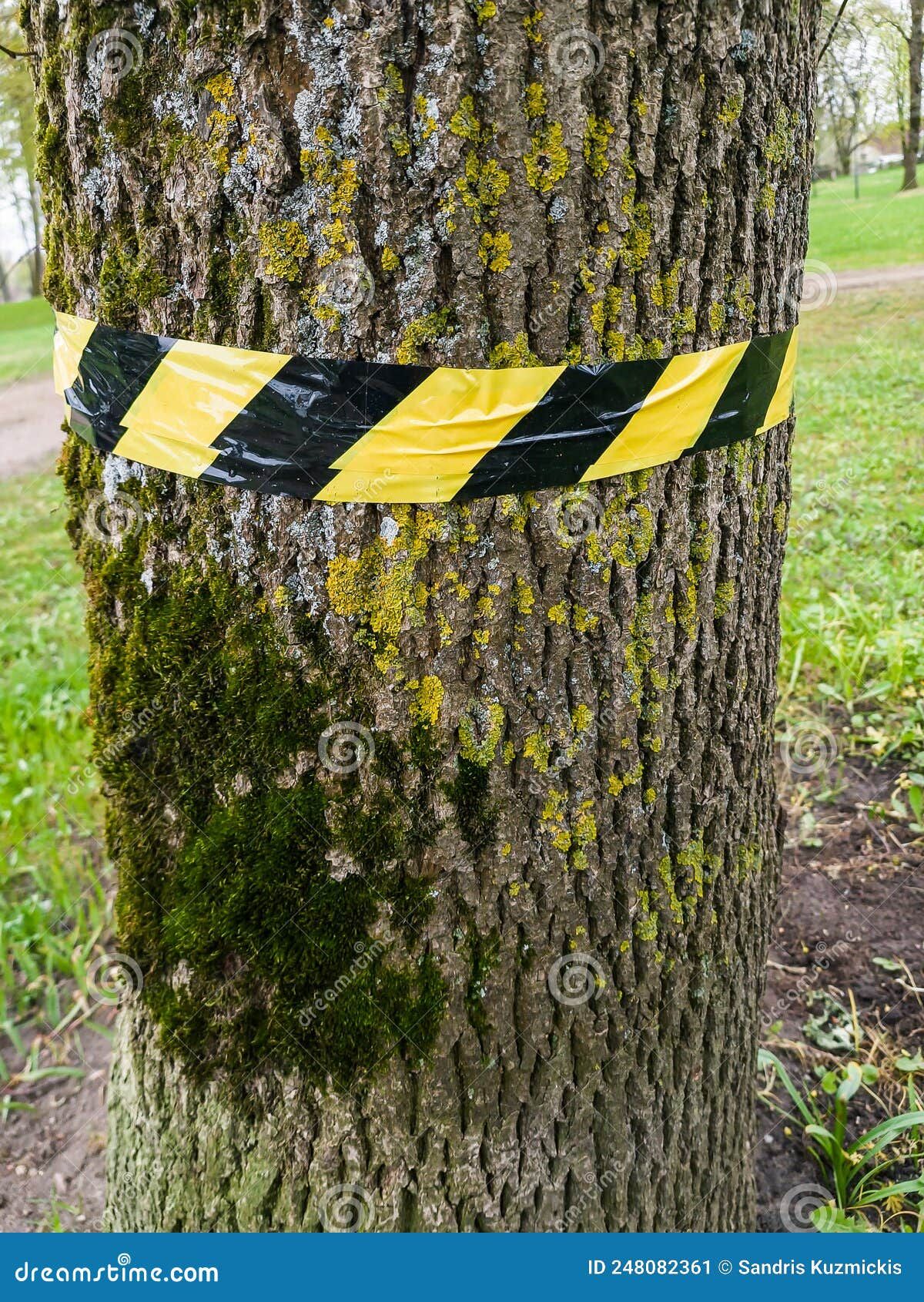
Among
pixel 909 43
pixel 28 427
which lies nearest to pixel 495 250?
pixel 909 43

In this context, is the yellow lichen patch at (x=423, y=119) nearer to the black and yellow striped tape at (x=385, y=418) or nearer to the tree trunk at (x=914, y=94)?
the black and yellow striped tape at (x=385, y=418)

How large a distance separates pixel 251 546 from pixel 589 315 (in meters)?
0.60

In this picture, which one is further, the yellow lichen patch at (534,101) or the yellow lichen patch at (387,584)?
the yellow lichen patch at (387,584)

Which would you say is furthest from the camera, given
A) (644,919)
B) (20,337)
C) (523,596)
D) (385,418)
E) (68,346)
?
(20,337)

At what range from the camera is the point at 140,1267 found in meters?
1.60

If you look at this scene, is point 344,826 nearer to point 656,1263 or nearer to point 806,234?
point 656,1263

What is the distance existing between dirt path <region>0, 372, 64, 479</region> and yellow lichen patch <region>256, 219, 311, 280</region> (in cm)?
825

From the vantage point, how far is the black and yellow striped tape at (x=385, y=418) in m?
1.23

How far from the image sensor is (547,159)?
118 cm

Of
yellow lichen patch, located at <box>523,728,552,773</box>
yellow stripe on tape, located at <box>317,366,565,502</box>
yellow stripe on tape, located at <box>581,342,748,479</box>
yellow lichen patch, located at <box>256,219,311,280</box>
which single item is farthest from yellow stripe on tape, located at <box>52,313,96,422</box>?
yellow lichen patch, located at <box>523,728,552,773</box>

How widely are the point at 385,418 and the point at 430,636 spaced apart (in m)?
0.32

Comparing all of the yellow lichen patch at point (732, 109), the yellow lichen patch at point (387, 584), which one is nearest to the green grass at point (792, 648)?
the yellow lichen patch at point (387, 584)

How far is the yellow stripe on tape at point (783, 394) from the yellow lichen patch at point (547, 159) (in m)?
0.54

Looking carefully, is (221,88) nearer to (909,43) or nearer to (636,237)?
(636,237)
